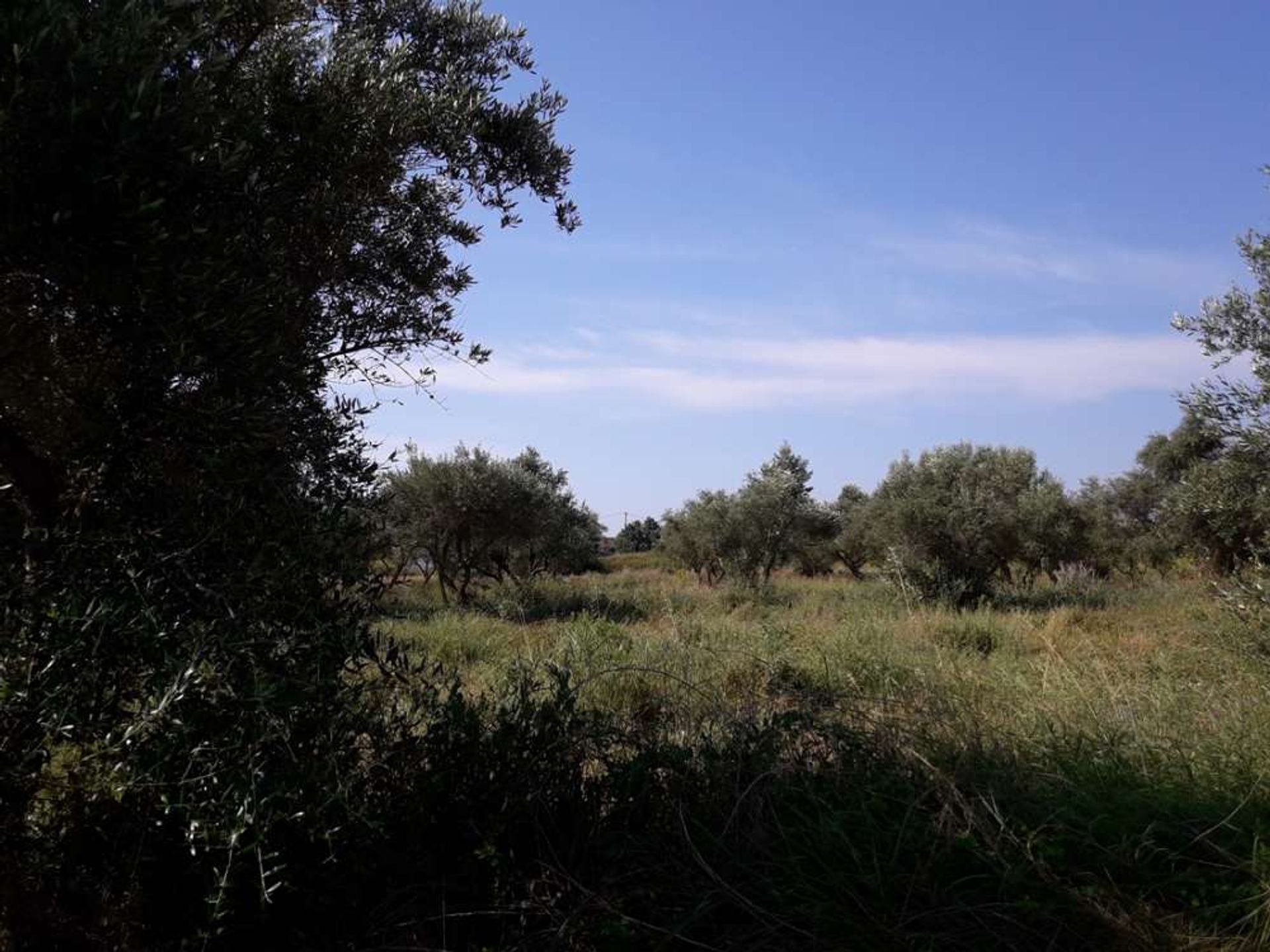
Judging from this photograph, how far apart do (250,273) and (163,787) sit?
1.75 metres

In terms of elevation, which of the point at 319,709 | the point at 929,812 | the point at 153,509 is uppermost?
the point at 153,509

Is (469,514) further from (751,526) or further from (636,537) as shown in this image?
(636,537)

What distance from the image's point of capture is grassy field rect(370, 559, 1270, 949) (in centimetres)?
326

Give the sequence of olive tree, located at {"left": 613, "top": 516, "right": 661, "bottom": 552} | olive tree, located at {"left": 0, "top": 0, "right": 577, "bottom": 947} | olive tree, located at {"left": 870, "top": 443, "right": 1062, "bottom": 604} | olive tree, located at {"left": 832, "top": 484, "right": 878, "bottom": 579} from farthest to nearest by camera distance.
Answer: olive tree, located at {"left": 613, "top": 516, "right": 661, "bottom": 552}, olive tree, located at {"left": 832, "top": 484, "right": 878, "bottom": 579}, olive tree, located at {"left": 870, "top": 443, "right": 1062, "bottom": 604}, olive tree, located at {"left": 0, "top": 0, "right": 577, "bottom": 947}

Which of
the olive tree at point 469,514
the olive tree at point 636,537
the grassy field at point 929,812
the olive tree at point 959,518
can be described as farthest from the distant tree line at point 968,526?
the olive tree at point 636,537

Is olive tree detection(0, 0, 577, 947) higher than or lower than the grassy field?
higher

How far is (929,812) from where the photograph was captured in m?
3.75

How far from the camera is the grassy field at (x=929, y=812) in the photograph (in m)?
3.26

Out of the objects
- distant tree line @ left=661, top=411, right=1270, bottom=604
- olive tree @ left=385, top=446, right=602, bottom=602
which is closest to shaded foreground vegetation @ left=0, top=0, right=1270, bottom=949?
distant tree line @ left=661, top=411, right=1270, bottom=604

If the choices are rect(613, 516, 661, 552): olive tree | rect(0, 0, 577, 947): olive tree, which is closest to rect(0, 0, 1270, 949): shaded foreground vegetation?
rect(0, 0, 577, 947): olive tree

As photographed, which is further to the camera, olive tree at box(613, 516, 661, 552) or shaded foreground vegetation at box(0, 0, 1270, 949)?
olive tree at box(613, 516, 661, 552)

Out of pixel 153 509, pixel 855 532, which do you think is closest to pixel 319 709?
pixel 153 509

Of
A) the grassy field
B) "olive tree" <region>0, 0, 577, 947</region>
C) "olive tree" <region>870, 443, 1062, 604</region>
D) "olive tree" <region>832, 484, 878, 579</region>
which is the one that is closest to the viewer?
"olive tree" <region>0, 0, 577, 947</region>

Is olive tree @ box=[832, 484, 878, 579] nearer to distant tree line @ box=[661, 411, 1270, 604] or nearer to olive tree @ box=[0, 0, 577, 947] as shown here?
distant tree line @ box=[661, 411, 1270, 604]
